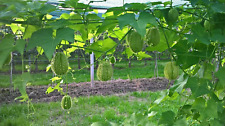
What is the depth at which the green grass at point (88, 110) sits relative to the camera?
4.06 meters

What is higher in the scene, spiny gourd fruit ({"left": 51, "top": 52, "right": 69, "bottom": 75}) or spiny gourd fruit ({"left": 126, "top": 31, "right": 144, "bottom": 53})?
spiny gourd fruit ({"left": 126, "top": 31, "right": 144, "bottom": 53})

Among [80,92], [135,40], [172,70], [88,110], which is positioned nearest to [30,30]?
[135,40]

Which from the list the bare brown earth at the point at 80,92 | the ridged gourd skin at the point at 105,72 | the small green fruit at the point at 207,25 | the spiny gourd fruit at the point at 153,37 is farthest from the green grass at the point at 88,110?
the small green fruit at the point at 207,25

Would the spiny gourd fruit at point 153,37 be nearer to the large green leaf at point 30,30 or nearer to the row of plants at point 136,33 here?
the row of plants at point 136,33

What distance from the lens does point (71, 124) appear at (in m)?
3.93

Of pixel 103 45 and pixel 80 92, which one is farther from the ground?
pixel 103 45

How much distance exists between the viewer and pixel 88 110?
4680mm

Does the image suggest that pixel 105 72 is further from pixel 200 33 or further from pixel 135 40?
pixel 200 33

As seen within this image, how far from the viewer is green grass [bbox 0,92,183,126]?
4.06 m

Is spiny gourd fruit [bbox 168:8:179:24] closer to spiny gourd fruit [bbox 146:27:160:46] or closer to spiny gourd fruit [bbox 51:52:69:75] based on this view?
→ spiny gourd fruit [bbox 146:27:160:46]

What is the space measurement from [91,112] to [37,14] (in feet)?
12.6

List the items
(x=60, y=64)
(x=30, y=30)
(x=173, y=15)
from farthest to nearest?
1. (x=60, y=64)
2. (x=173, y=15)
3. (x=30, y=30)

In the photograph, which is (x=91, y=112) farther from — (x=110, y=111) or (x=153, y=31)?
(x=153, y=31)

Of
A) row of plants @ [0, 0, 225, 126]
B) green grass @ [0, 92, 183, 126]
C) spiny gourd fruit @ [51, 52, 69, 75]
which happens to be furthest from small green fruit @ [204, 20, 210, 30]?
green grass @ [0, 92, 183, 126]
